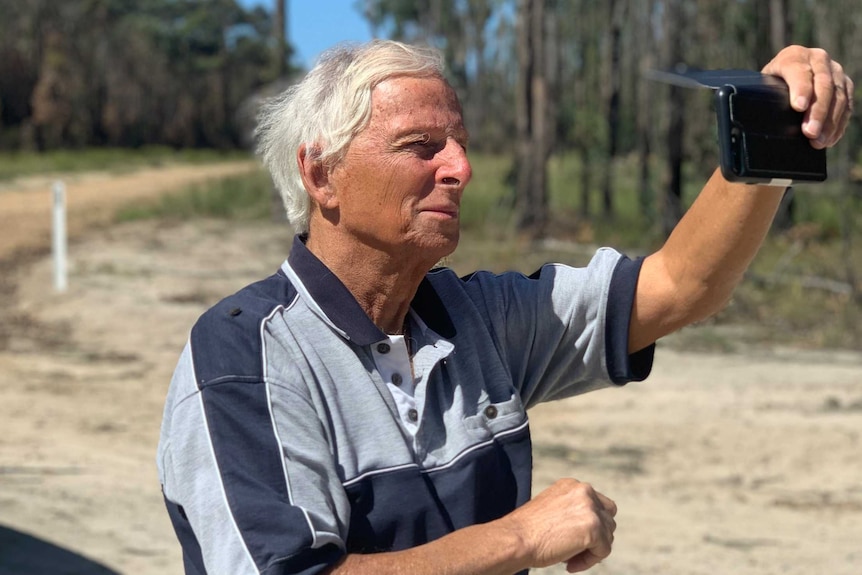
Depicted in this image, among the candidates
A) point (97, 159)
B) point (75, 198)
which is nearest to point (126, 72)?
point (97, 159)

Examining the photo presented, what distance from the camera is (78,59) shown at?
150 ft

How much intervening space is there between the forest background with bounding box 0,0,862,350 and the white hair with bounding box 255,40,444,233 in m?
8.64

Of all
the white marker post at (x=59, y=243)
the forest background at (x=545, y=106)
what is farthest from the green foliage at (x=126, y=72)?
the white marker post at (x=59, y=243)

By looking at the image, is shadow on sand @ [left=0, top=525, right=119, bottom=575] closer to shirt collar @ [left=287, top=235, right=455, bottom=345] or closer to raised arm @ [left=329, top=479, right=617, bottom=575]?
shirt collar @ [left=287, top=235, right=455, bottom=345]

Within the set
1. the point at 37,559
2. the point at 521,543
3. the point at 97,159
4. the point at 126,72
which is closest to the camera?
the point at 521,543

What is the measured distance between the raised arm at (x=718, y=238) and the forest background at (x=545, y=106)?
8.31m

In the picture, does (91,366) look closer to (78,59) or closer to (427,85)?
(427,85)

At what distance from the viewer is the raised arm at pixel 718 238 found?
2008mm

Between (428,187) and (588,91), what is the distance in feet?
115

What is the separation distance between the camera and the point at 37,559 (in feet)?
16.5

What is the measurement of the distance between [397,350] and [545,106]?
1736 centimetres

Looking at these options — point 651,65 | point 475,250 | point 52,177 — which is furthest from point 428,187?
point 651,65

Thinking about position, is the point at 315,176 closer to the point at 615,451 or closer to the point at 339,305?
the point at 339,305

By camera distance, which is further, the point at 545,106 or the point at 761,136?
the point at 545,106
